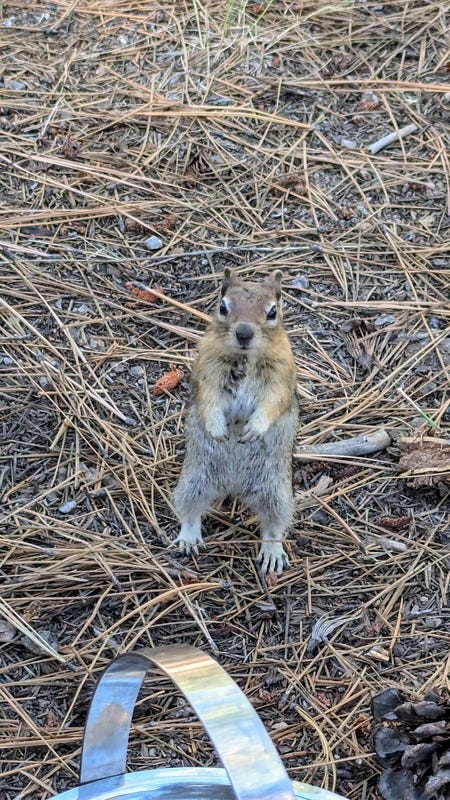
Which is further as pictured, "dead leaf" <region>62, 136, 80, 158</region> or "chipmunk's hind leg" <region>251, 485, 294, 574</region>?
"dead leaf" <region>62, 136, 80, 158</region>

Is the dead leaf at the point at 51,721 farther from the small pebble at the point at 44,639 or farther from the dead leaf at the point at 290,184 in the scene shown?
the dead leaf at the point at 290,184

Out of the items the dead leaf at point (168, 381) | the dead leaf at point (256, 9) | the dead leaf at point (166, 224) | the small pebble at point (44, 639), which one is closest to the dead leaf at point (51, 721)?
the small pebble at point (44, 639)

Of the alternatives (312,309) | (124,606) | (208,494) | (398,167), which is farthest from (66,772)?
(398,167)

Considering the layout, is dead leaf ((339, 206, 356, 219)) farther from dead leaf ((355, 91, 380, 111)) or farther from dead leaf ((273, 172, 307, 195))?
dead leaf ((355, 91, 380, 111))

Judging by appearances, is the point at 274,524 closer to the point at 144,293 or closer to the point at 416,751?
the point at 416,751

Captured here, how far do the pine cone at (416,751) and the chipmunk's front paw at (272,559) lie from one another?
0.68 m

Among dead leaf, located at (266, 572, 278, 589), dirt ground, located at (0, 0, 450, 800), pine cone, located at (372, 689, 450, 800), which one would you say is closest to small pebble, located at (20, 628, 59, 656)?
dirt ground, located at (0, 0, 450, 800)

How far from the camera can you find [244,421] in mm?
3004

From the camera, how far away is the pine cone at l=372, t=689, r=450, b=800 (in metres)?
2.33

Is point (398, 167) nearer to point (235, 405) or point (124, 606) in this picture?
point (235, 405)

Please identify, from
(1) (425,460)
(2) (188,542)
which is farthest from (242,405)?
(1) (425,460)

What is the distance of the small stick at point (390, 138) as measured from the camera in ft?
15.1

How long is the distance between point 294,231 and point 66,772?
2.46m

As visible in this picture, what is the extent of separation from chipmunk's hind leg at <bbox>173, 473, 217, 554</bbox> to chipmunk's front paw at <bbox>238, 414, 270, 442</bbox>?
0.74 feet
